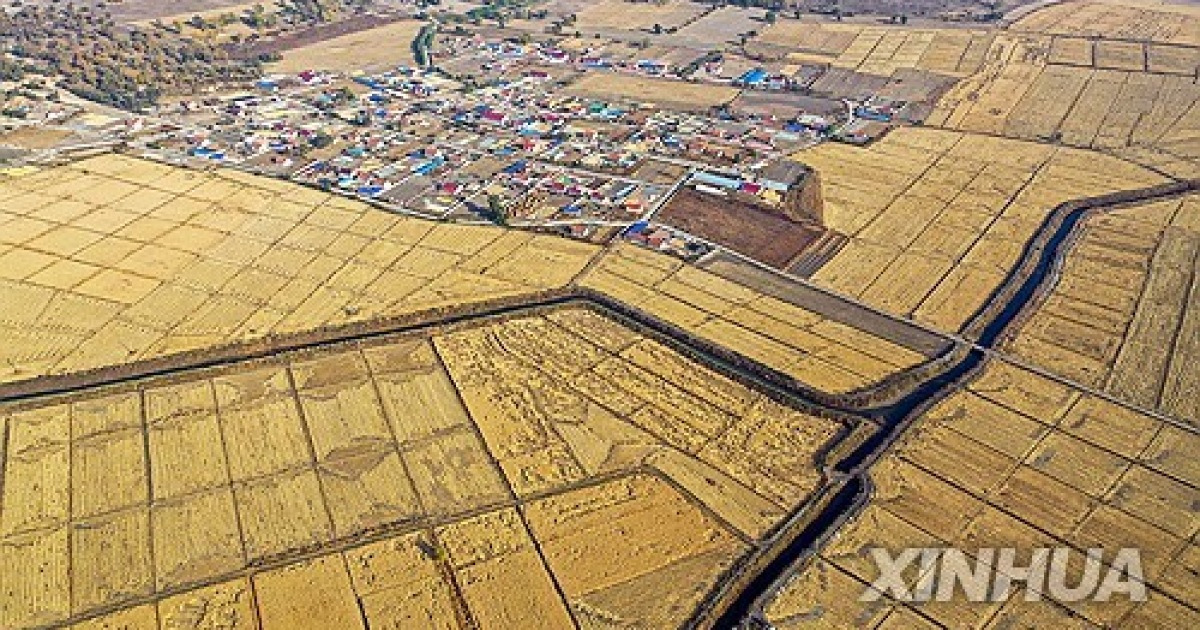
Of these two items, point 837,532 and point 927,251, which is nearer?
point 837,532

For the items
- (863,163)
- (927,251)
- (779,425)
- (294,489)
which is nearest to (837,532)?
(779,425)

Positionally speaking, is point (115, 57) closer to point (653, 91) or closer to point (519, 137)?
point (519, 137)

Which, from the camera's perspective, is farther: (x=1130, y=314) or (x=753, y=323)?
(x=1130, y=314)

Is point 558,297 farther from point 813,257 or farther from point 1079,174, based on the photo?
point 1079,174

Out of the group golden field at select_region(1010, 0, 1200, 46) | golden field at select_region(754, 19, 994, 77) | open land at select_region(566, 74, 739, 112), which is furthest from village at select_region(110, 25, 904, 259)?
golden field at select_region(1010, 0, 1200, 46)

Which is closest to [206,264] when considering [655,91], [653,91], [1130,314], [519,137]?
[519,137]
